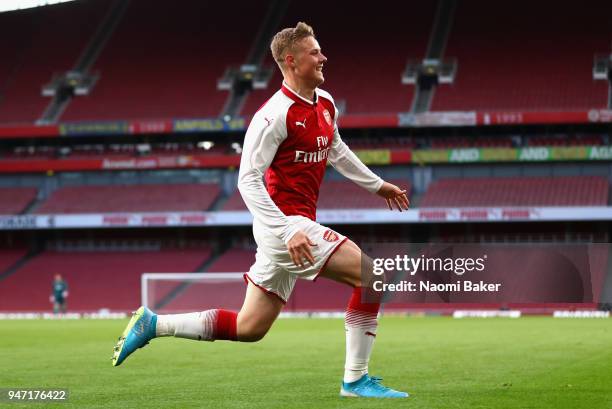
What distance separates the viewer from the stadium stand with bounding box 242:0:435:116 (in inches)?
1769

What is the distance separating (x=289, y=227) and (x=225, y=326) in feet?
3.16

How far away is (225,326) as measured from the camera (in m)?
7.22

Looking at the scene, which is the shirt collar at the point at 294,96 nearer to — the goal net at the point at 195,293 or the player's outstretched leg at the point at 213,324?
the player's outstretched leg at the point at 213,324

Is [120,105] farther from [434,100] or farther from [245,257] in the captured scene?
[434,100]

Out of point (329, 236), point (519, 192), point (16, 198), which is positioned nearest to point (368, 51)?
point (519, 192)

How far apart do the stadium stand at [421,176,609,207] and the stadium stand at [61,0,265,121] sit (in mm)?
10753

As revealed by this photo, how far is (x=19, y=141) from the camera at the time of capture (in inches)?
1967

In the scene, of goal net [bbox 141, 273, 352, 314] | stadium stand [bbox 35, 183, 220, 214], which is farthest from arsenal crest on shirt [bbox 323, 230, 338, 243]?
stadium stand [bbox 35, 183, 220, 214]

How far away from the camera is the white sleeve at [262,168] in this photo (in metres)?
6.78

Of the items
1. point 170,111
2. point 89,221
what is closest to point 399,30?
point 170,111

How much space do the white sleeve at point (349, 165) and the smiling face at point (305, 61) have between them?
0.65m

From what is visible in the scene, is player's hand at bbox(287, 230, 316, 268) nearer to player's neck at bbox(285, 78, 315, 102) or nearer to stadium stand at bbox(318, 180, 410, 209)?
player's neck at bbox(285, 78, 315, 102)

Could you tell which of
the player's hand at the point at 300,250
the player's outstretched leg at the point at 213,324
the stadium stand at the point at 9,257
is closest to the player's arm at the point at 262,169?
the player's hand at the point at 300,250

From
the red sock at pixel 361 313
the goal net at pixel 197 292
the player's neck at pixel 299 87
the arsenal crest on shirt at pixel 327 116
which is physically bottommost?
the red sock at pixel 361 313
